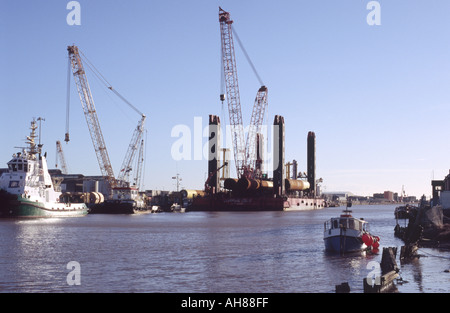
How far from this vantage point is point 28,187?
102250 millimetres

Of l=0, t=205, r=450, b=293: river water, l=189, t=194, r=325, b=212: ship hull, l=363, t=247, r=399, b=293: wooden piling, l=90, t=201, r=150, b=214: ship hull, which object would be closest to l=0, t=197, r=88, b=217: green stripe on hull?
l=0, t=205, r=450, b=293: river water

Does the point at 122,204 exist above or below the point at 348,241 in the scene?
above

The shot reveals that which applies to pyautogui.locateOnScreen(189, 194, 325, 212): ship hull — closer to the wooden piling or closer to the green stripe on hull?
the green stripe on hull

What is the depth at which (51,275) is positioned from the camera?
36.8 metres

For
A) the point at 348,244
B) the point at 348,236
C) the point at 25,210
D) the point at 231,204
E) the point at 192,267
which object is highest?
the point at 25,210

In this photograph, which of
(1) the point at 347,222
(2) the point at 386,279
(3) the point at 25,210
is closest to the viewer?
(2) the point at 386,279

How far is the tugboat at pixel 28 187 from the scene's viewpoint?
98438 millimetres

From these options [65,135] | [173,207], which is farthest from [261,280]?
[173,207]

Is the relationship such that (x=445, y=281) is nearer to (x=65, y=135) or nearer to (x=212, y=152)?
(x=65, y=135)

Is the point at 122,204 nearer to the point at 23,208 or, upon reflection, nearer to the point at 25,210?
the point at 25,210

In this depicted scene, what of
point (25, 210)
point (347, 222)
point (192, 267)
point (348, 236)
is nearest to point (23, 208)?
point (25, 210)

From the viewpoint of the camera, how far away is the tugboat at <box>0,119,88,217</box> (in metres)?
98.4

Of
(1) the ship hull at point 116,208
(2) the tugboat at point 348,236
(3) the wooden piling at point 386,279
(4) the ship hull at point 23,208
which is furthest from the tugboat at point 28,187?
(3) the wooden piling at point 386,279
